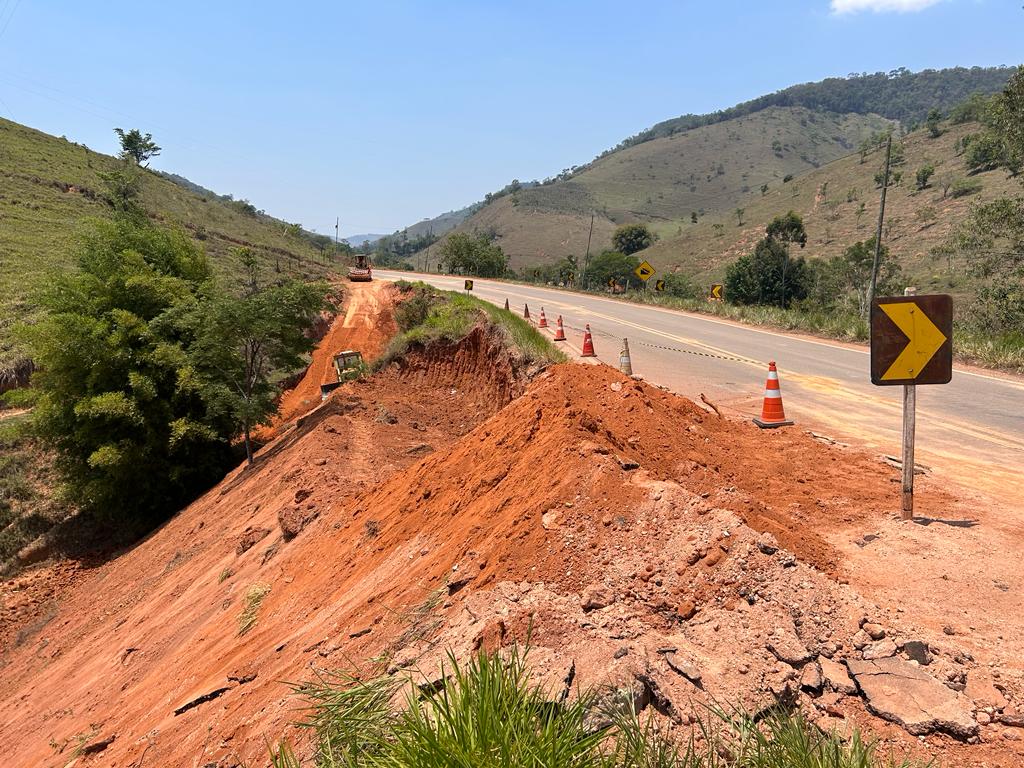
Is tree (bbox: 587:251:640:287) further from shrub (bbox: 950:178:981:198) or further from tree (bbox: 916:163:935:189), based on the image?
tree (bbox: 916:163:935:189)

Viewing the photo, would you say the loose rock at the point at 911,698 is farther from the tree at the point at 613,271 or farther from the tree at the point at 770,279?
the tree at the point at 613,271

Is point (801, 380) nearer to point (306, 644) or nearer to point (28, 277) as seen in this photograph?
point (306, 644)

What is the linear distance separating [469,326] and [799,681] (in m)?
15.0

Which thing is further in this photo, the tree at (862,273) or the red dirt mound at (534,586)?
the tree at (862,273)

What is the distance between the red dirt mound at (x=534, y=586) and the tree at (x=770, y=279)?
3310 centimetres

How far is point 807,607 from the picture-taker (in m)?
3.22

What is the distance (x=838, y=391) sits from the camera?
35.0 ft

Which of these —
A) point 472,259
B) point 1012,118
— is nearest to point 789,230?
point 472,259

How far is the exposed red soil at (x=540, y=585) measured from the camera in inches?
119

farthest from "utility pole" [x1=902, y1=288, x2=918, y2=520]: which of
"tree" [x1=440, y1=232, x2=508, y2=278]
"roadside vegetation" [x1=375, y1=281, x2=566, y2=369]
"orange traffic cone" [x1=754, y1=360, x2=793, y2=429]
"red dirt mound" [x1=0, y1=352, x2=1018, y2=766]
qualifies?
"tree" [x1=440, y1=232, x2=508, y2=278]

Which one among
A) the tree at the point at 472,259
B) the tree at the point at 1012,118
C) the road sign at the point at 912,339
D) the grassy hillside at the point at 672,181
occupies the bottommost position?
the road sign at the point at 912,339

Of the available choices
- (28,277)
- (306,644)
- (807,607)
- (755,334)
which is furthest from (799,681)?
(28,277)

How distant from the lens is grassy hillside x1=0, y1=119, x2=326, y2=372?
26.4 meters

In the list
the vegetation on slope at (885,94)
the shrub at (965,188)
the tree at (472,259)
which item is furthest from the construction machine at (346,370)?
the vegetation on slope at (885,94)
